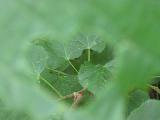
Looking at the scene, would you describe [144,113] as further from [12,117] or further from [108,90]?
[108,90]

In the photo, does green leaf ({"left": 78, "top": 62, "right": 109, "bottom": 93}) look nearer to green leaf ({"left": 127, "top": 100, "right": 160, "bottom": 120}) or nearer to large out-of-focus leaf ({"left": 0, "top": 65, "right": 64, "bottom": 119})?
green leaf ({"left": 127, "top": 100, "right": 160, "bottom": 120})

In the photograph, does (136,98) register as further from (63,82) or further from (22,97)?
(22,97)

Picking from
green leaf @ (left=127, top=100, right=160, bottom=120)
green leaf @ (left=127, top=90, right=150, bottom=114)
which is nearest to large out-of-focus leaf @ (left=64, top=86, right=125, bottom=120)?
green leaf @ (left=127, top=100, right=160, bottom=120)

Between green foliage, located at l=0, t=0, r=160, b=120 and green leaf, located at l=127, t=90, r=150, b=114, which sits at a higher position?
green leaf, located at l=127, t=90, r=150, b=114

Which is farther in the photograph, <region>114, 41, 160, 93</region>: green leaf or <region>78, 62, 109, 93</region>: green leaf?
<region>78, 62, 109, 93</region>: green leaf

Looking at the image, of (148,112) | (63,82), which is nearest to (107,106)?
(148,112)

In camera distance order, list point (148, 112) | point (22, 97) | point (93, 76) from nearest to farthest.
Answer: point (22, 97) → point (148, 112) → point (93, 76)
